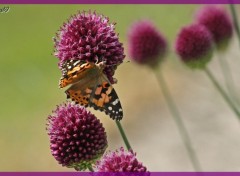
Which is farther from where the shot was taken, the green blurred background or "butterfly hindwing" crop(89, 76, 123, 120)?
the green blurred background

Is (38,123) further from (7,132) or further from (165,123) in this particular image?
(165,123)

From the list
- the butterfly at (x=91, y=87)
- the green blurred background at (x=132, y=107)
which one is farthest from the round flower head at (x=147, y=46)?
Answer: the butterfly at (x=91, y=87)

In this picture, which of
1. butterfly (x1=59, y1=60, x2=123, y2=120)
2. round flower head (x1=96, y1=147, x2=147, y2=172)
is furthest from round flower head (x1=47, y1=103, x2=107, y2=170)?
round flower head (x1=96, y1=147, x2=147, y2=172)

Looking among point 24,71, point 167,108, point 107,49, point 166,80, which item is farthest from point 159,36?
point 24,71

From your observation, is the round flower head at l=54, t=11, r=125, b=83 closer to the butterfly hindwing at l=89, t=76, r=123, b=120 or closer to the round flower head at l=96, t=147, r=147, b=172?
the butterfly hindwing at l=89, t=76, r=123, b=120

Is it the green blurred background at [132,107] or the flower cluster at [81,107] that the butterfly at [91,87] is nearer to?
the flower cluster at [81,107]

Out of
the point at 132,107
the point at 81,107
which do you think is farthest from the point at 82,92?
the point at 132,107

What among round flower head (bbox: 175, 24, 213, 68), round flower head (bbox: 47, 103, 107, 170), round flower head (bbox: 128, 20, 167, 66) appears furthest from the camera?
round flower head (bbox: 128, 20, 167, 66)
